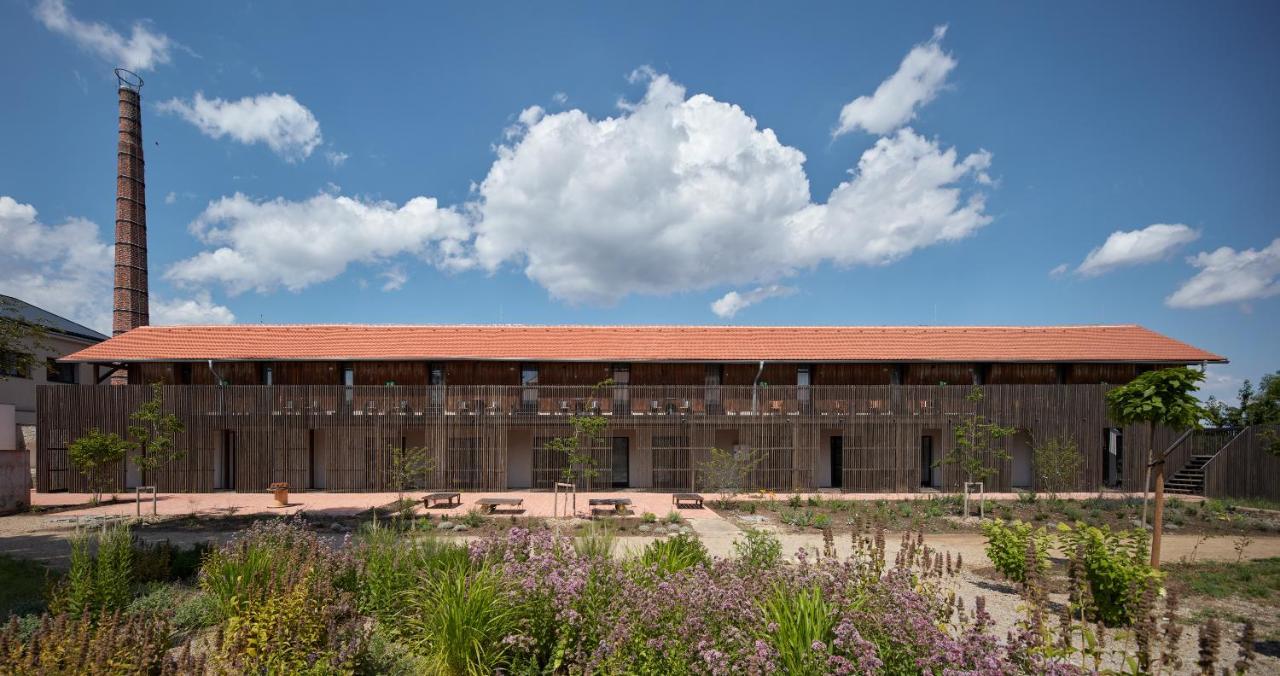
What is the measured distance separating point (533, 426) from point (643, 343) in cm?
543

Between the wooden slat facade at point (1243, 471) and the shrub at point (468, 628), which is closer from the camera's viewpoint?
the shrub at point (468, 628)

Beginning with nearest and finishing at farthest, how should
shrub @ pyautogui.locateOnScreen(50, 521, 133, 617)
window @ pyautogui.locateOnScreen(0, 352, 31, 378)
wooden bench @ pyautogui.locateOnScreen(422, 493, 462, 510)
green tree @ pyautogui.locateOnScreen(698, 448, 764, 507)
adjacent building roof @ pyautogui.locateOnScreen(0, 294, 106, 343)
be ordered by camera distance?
shrub @ pyautogui.locateOnScreen(50, 521, 133, 617), window @ pyautogui.locateOnScreen(0, 352, 31, 378), wooden bench @ pyautogui.locateOnScreen(422, 493, 462, 510), green tree @ pyautogui.locateOnScreen(698, 448, 764, 507), adjacent building roof @ pyautogui.locateOnScreen(0, 294, 106, 343)

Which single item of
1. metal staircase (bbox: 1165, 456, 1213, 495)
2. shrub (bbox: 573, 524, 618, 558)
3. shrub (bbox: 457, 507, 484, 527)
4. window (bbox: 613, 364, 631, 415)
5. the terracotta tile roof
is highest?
the terracotta tile roof

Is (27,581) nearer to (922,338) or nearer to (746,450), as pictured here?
(746,450)

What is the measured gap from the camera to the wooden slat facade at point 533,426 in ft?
68.3

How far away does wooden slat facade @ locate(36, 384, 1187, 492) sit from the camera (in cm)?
2083

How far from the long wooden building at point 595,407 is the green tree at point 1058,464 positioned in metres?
0.47

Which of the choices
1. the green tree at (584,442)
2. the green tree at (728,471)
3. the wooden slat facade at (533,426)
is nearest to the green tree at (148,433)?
the wooden slat facade at (533,426)

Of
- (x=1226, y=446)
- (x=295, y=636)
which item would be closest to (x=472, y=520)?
(x=295, y=636)

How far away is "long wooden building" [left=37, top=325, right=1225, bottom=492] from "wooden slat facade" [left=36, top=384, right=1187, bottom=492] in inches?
2.1

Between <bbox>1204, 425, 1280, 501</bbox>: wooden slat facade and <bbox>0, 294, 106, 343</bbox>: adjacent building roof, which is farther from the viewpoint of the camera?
<bbox>0, 294, 106, 343</bbox>: adjacent building roof

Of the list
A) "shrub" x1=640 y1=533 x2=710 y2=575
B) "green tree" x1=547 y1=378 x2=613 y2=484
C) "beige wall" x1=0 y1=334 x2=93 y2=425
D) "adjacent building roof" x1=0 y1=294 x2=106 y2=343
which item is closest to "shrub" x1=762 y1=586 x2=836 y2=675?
"shrub" x1=640 y1=533 x2=710 y2=575

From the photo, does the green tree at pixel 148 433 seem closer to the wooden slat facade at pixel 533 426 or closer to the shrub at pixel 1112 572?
the wooden slat facade at pixel 533 426

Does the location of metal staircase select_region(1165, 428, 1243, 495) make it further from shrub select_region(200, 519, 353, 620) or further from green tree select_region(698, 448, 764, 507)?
shrub select_region(200, 519, 353, 620)
